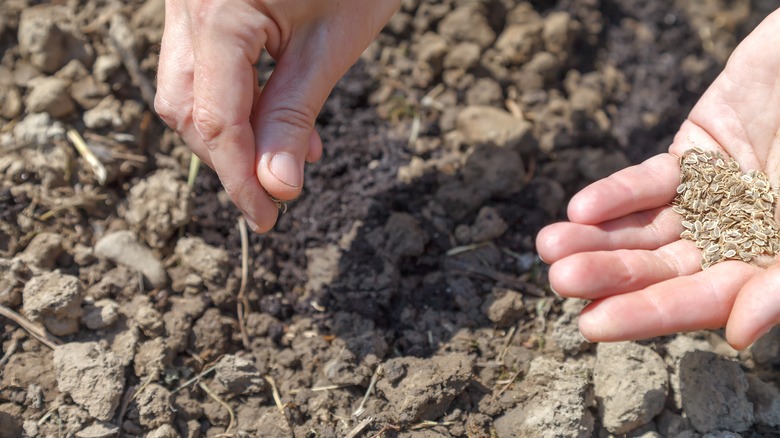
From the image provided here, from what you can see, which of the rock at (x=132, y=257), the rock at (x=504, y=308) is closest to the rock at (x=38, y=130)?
the rock at (x=132, y=257)

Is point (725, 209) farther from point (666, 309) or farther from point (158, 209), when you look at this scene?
point (158, 209)

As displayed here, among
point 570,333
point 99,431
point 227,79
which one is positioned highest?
point 227,79

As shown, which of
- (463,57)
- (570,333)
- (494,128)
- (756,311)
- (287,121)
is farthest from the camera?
(463,57)

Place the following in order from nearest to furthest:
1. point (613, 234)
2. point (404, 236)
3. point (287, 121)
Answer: point (287, 121) < point (613, 234) < point (404, 236)

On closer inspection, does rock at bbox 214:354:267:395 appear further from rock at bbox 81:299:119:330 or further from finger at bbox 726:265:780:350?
finger at bbox 726:265:780:350

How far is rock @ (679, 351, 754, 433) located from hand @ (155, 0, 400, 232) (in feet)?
5.69

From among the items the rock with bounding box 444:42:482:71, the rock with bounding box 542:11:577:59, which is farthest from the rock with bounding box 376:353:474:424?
the rock with bounding box 542:11:577:59

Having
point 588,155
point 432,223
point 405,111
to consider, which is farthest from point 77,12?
point 588,155

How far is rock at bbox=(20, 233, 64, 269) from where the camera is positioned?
9.52 ft

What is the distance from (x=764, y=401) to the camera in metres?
2.69

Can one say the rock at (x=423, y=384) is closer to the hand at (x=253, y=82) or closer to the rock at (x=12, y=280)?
the hand at (x=253, y=82)

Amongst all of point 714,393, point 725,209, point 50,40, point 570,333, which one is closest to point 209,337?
point 570,333

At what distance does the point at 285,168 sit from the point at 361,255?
0.99m

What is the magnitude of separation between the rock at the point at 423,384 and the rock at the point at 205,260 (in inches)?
34.8
